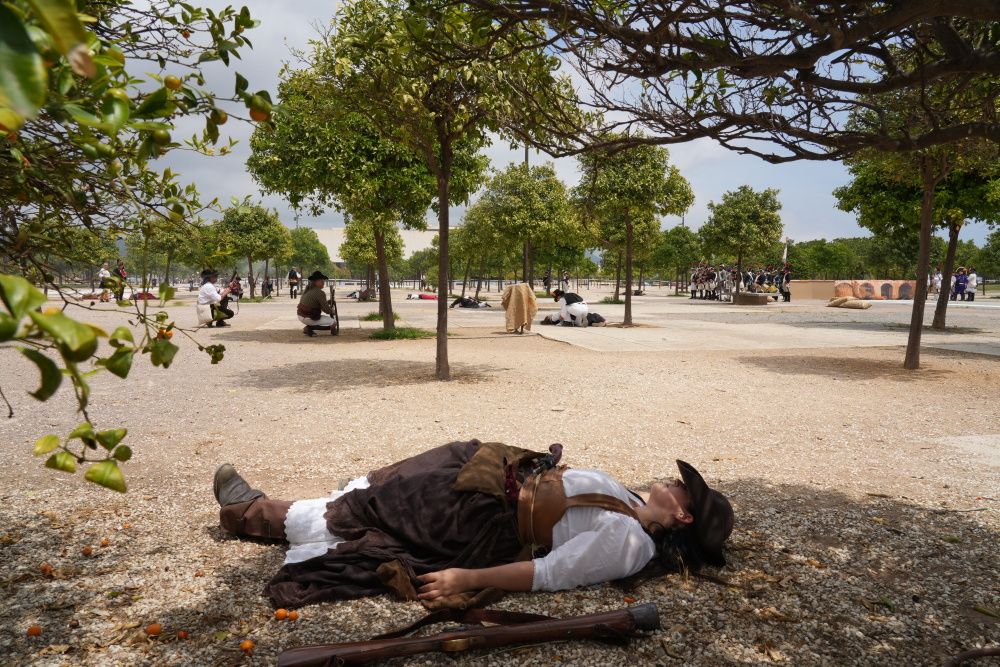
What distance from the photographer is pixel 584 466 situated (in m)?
5.16

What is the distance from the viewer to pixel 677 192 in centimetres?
1834

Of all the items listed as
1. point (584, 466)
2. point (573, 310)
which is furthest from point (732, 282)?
point (584, 466)

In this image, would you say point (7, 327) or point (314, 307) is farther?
point (314, 307)

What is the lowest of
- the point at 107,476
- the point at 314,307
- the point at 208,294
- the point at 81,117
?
the point at 314,307

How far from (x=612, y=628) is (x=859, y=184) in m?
16.4

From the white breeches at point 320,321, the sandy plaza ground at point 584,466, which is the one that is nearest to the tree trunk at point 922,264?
the sandy plaza ground at point 584,466

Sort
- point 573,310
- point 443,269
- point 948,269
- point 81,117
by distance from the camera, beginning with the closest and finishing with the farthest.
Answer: point 81,117 < point 443,269 < point 948,269 < point 573,310

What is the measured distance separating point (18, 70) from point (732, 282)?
1606 inches

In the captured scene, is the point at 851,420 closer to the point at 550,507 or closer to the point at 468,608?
the point at 550,507

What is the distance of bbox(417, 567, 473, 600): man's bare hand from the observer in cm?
291

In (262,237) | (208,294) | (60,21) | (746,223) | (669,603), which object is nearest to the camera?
(60,21)

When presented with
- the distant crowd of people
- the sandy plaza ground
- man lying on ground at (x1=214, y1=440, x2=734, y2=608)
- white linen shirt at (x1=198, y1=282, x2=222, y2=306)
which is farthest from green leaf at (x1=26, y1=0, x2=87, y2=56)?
the distant crowd of people

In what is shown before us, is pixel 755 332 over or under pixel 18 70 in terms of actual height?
under

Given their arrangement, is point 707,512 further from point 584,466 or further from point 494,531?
point 584,466
